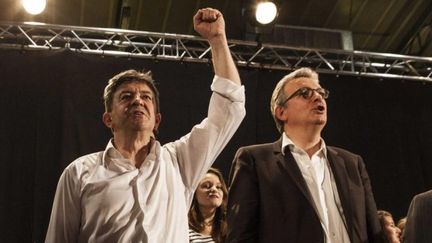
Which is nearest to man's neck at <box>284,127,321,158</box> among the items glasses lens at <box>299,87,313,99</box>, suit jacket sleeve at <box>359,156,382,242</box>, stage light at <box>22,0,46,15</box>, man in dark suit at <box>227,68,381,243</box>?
man in dark suit at <box>227,68,381,243</box>

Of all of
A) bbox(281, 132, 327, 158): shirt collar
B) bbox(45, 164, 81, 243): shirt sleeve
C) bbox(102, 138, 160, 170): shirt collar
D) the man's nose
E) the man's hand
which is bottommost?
bbox(45, 164, 81, 243): shirt sleeve

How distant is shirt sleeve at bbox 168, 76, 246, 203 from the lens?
2.23m

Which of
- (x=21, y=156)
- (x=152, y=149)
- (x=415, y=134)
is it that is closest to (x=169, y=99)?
(x=21, y=156)

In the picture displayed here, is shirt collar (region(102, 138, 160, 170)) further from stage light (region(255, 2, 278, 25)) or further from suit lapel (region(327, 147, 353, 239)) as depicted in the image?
stage light (region(255, 2, 278, 25))

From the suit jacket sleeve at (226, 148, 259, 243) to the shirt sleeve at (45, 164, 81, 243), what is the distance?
0.60 meters

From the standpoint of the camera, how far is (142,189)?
213cm

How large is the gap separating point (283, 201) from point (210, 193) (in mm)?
1508

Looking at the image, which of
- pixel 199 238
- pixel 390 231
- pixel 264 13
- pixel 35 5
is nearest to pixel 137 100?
pixel 199 238

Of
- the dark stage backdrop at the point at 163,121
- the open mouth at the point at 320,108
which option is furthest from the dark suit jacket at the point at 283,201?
the dark stage backdrop at the point at 163,121

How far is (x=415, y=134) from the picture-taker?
545cm

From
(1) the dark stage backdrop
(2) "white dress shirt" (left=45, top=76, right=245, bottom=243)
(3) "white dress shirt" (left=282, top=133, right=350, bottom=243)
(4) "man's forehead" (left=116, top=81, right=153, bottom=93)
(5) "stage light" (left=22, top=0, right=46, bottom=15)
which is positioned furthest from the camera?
(5) "stage light" (left=22, top=0, right=46, bottom=15)

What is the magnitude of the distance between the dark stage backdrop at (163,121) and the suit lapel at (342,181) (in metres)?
2.50

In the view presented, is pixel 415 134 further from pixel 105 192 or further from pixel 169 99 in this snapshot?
pixel 105 192

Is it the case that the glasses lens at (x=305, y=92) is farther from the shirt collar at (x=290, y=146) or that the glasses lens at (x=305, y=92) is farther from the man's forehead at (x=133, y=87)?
the man's forehead at (x=133, y=87)
